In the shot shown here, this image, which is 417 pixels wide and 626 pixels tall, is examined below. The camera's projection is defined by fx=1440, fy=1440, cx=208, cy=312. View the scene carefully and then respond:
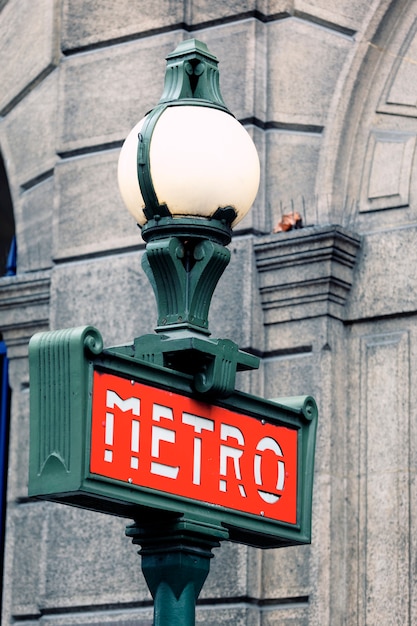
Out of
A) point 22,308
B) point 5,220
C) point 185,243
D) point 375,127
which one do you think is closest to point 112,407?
point 185,243

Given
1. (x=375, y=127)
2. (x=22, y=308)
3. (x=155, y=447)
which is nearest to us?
(x=155, y=447)

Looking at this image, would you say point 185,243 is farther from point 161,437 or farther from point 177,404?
point 161,437

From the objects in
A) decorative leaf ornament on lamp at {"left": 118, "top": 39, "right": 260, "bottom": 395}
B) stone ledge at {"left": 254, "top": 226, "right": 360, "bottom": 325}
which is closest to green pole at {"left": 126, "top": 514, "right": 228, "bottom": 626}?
decorative leaf ornament on lamp at {"left": 118, "top": 39, "right": 260, "bottom": 395}

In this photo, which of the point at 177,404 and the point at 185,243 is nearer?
the point at 177,404

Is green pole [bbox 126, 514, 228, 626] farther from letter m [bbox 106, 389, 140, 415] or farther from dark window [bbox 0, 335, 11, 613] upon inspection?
dark window [bbox 0, 335, 11, 613]

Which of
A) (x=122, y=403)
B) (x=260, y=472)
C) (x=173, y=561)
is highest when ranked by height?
(x=122, y=403)

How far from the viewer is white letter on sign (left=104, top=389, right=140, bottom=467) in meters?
3.89

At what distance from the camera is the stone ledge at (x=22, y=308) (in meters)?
8.84

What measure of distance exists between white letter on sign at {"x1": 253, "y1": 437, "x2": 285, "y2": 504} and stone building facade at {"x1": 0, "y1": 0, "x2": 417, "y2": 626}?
2868 mm

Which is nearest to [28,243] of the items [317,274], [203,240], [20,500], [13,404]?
[13,404]

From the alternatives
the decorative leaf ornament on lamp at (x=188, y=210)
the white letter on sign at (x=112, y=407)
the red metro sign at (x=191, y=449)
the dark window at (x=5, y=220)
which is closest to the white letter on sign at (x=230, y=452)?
the red metro sign at (x=191, y=449)

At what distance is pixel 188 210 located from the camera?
4.22 metres

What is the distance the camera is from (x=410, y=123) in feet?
26.2

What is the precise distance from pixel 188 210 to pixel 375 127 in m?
4.07
